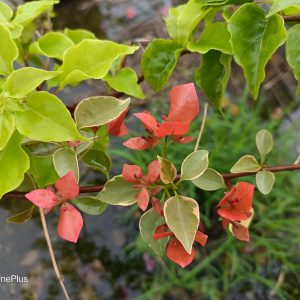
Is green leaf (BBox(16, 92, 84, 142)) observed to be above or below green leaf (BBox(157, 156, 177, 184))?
above

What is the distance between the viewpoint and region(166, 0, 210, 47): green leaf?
25.0 inches

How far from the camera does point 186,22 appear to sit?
655mm

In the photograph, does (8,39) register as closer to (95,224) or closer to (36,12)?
(36,12)

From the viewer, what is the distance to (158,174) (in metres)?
0.54

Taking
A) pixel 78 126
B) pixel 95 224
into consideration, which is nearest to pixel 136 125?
pixel 95 224

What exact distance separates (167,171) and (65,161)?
4.7 inches

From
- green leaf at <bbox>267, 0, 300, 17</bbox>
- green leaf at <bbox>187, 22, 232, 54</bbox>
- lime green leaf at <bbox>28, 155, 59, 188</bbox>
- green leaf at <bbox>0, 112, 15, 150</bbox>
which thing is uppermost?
green leaf at <bbox>267, 0, 300, 17</bbox>

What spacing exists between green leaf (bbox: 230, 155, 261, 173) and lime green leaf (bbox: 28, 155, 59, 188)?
9.1 inches

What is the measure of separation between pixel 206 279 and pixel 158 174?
2.72 feet

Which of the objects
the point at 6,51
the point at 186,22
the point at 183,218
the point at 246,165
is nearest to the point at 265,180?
the point at 246,165

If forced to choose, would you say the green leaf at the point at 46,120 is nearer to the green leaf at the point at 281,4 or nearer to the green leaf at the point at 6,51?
the green leaf at the point at 6,51

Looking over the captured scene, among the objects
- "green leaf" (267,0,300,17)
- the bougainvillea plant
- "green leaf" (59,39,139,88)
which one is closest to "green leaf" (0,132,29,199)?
the bougainvillea plant

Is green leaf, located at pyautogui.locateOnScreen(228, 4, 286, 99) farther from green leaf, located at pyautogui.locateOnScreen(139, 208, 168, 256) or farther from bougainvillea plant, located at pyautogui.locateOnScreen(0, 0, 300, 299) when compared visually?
green leaf, located at pyautogui.locateOnScreen(139, 208, 168, 256)

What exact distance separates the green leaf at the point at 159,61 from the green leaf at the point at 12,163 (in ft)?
0.74
